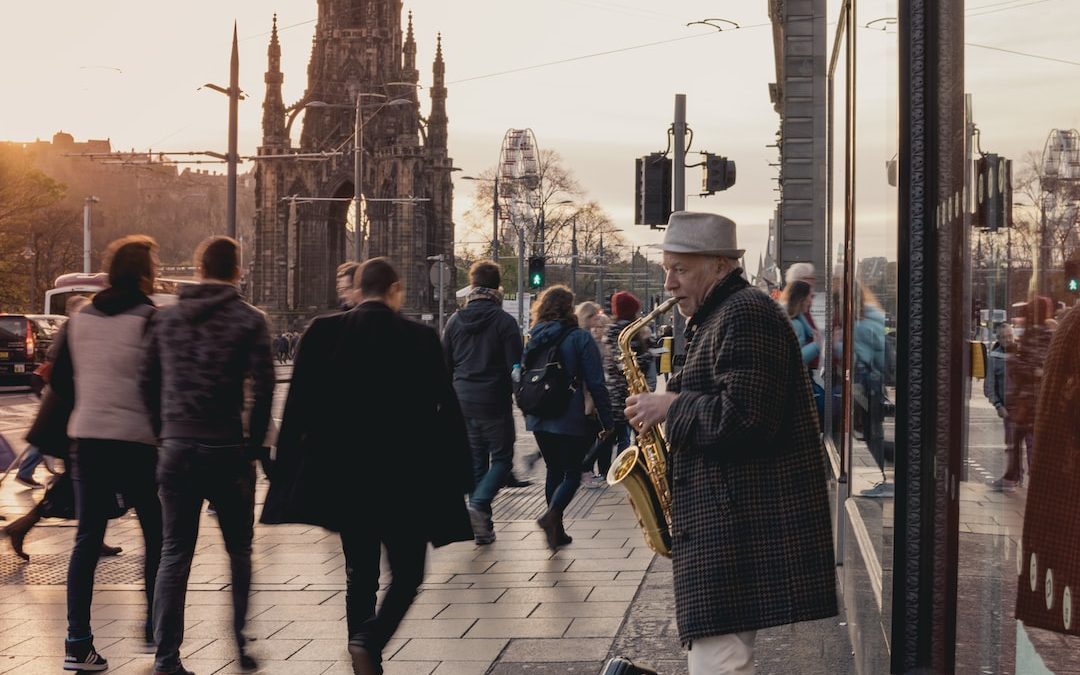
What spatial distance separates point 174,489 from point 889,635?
3.36 m

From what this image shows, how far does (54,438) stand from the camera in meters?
7.33

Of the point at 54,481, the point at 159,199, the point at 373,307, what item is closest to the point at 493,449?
the point at 54,481

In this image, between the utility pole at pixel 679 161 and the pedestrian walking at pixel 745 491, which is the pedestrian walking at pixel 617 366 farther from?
the pedestrian walking at pixel 745 491

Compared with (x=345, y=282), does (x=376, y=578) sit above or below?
below

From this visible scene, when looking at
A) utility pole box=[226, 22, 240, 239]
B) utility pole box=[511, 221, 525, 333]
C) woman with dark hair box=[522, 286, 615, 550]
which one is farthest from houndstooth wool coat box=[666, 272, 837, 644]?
utility pole box=[511, 221, 525, 333]

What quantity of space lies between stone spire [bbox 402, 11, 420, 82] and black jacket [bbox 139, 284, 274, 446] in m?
77.9

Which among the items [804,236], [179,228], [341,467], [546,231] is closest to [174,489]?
[341,467]

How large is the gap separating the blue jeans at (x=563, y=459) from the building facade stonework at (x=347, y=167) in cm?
7262

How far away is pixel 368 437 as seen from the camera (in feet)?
18.1

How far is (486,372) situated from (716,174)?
619 cm

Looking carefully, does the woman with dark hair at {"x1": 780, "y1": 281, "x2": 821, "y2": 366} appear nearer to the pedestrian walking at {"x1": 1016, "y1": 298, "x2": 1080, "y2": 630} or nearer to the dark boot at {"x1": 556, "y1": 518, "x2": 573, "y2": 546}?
the dark boot at {"x1": 556, "y1": 518, "x2": 573, "y2": 546}

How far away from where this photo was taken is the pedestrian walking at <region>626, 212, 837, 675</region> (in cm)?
377

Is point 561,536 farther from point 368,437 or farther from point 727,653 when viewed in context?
point 727,653

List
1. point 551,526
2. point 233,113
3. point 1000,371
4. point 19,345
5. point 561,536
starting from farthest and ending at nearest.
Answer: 1. point 19,345
2. point 233,113
3. point 561,536
4. point 551,526
5. point 1000,371
